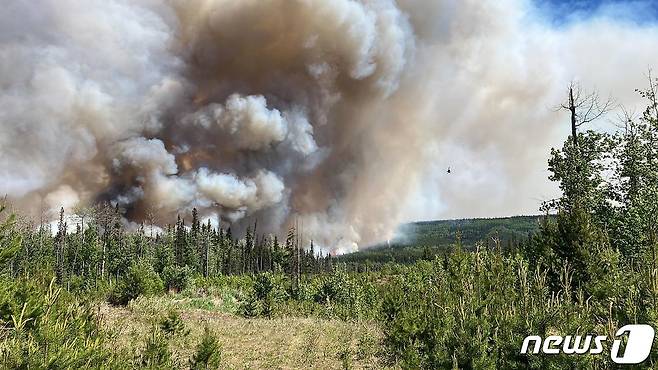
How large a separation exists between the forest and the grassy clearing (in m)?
0.11

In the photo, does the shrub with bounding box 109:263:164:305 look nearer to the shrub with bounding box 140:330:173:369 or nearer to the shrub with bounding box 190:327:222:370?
the shrub with bounding box 190:327:222:370

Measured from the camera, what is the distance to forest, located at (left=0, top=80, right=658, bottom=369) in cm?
848

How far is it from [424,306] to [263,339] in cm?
1157

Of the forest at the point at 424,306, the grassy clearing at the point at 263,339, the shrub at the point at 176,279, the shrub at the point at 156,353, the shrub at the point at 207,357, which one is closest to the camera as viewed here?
the forest at the point at 424,306

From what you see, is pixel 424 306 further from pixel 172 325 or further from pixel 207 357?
pixel 172 325

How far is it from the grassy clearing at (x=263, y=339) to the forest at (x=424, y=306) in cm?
11

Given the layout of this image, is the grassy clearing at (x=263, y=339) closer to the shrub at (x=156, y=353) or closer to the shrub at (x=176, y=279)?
the shrub at (x=156, y=353)

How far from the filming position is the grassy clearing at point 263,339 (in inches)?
710

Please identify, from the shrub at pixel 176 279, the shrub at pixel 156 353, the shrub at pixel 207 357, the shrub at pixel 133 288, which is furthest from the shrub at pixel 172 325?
the shrub at pixel 176 279

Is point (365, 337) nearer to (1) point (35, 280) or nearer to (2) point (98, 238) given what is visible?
(1) point (35, 280)

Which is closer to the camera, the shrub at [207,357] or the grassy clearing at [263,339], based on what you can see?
the shrub at [207,357]

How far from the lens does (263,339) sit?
23.5 metres

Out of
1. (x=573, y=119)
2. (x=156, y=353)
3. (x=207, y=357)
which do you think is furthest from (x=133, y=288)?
(x=573, y=119)

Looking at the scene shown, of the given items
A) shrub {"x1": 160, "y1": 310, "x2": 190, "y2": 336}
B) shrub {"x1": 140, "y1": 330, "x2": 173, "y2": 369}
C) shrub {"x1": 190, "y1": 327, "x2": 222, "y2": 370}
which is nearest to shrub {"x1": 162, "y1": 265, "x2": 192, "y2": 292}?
shrub {"x1": 160, "y1": 310, "x2": 190, "y2": 336}
